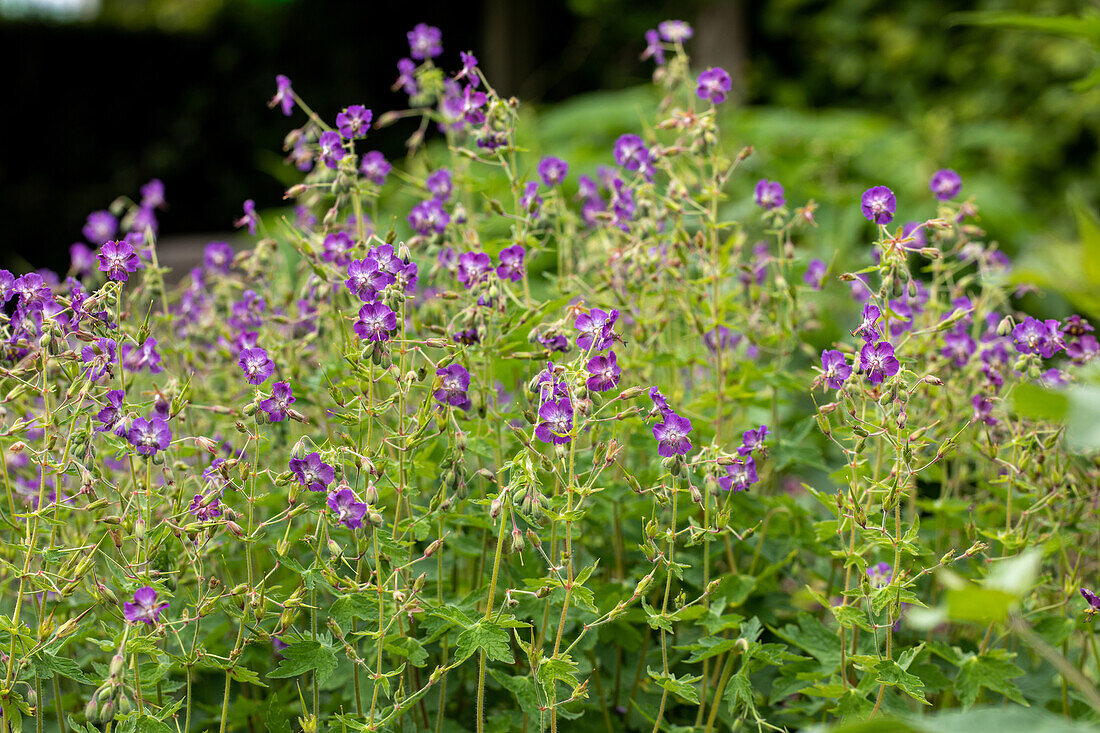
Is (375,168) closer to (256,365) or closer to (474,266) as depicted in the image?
(474,266)

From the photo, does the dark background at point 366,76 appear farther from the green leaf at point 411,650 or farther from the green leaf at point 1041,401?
the green leaf at point 1041,401

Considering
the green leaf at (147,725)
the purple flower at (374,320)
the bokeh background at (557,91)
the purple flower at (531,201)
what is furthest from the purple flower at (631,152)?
the bokeh background at (557,91)

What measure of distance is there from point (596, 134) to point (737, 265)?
15.7ft

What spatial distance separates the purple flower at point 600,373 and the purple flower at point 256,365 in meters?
0.53

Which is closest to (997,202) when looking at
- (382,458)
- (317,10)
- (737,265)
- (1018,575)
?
(737,265)

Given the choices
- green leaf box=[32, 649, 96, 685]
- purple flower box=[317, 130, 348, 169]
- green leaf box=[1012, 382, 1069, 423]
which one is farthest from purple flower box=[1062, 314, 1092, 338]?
green leaf box=[32, 649, 96, 685]

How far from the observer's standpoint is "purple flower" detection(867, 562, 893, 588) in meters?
1.93

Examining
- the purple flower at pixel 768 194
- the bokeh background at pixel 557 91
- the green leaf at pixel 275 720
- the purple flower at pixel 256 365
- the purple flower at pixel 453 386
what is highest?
the bokeh background at pixel 557 91

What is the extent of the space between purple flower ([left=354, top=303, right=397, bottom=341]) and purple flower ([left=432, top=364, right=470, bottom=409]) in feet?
0.45

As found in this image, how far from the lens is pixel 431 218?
2102 millimetres

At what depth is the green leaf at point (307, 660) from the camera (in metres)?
1.65

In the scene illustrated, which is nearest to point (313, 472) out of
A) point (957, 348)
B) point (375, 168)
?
point (375, 168)

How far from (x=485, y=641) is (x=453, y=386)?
43 centimetres

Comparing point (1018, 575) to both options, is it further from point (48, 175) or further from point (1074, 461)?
point (48, 175)
